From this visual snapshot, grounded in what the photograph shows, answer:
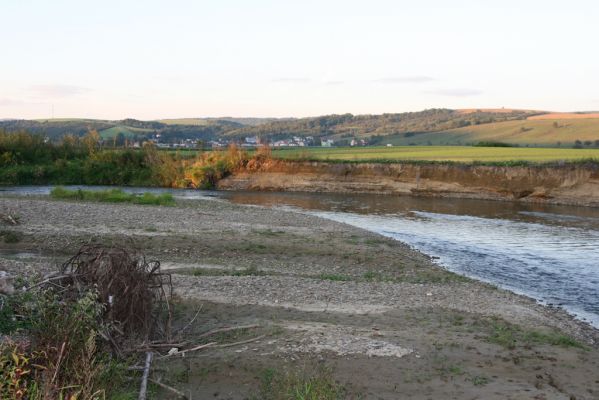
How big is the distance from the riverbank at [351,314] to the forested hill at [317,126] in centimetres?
8942

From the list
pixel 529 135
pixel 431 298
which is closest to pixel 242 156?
pixel 431 298

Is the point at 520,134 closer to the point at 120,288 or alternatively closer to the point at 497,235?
the point at 497,235

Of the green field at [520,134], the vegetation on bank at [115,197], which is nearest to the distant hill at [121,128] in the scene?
the green field at [520,134]

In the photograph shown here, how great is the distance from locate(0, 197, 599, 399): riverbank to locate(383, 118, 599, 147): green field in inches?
2717

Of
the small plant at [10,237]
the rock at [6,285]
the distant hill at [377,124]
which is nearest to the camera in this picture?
the rock at [6,285]

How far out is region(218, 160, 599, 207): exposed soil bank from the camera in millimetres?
43375

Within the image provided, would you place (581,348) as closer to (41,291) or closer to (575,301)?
(575,301)

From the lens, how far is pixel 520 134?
94688 mm

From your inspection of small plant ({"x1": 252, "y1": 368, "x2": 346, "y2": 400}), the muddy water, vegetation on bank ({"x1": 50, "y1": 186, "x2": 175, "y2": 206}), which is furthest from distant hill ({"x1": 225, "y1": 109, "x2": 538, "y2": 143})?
small plant ({"x1": 252, "y1": 368, "x2": 346, "y2": 400})

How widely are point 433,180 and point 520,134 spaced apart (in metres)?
52.8

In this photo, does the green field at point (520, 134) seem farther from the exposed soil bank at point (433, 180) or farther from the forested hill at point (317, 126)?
the exposed soil bank at point (433, 180)

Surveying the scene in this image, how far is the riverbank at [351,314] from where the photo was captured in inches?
339

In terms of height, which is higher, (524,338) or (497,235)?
(524,338)

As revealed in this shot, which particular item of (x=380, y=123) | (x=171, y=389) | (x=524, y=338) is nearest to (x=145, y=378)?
(x=171, y=389)
